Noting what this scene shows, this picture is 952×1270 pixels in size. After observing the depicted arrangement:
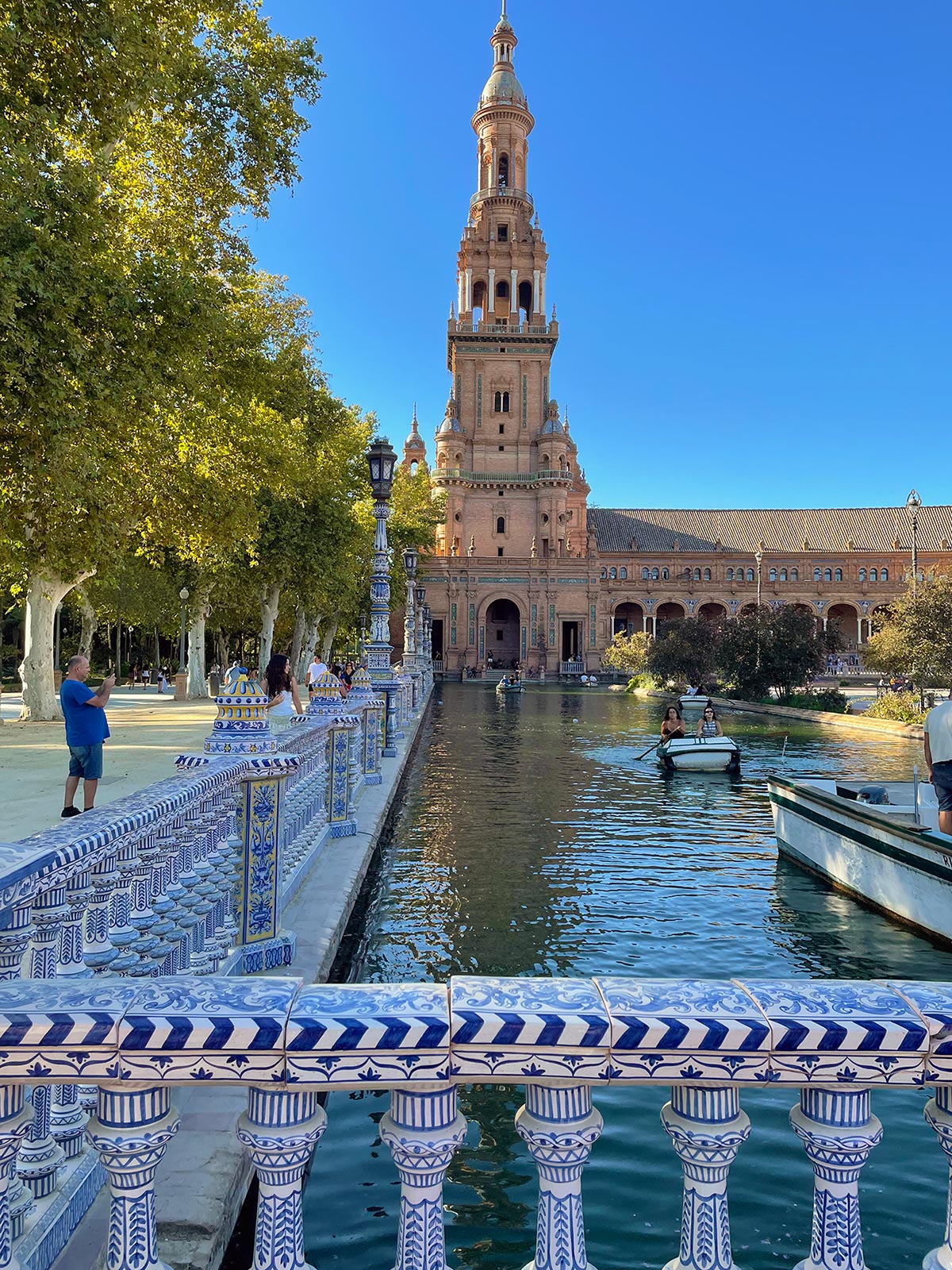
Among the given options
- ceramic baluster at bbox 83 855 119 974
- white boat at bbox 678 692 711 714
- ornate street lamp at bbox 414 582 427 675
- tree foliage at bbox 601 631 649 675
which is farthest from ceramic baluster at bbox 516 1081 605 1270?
tree foliage at bbox 601 631 649 675

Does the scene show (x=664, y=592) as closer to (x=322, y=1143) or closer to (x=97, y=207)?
(x=97, y=207)

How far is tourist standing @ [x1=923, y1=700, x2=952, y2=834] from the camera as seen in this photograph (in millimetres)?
6762

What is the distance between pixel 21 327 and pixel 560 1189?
32.9ft

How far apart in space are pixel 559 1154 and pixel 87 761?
8.30 metres

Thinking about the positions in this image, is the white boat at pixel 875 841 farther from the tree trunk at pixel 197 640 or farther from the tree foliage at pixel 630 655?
the tree foliage at pixel 630 655

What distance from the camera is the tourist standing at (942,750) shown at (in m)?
6.76

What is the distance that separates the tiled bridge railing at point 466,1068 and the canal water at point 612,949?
2178 millimetres

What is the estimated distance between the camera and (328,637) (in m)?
47.5

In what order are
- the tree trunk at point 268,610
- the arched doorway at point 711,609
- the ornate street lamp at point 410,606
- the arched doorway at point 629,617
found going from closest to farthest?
the ornate street lamp at point 410,606 < the tree trunk at point 268,610 < the arched doorway at point 711,609 < the arched doorway at point 629,617

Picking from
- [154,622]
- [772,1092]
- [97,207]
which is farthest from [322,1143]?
[154,622]

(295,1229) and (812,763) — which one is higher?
(295,1229)

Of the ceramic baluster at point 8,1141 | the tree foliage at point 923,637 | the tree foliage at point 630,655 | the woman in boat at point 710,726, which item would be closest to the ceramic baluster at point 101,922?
the ceramic baluster at point 8,1141

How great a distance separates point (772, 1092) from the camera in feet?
18.2

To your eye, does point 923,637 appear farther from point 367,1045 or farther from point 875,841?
point 367,1045
